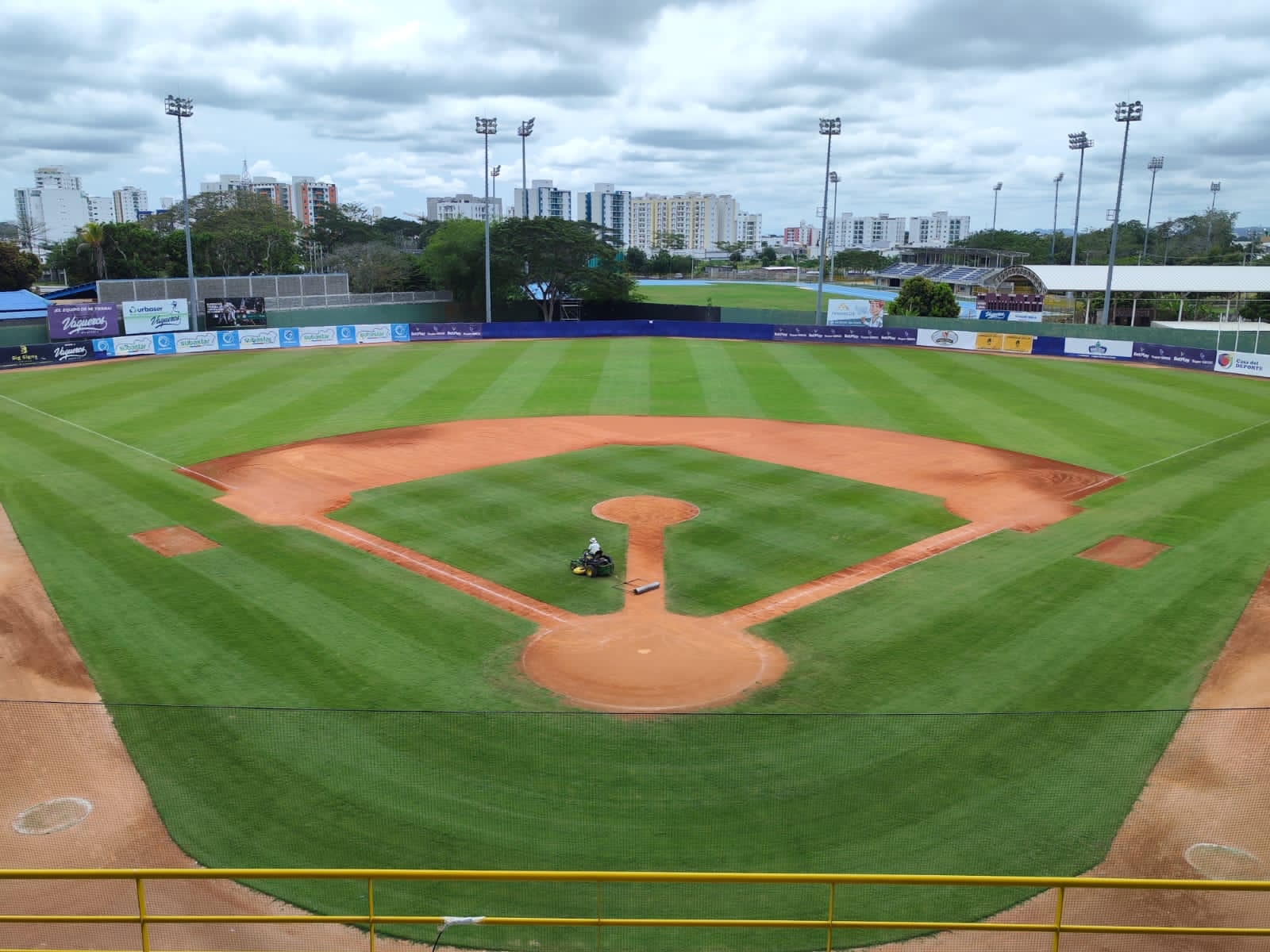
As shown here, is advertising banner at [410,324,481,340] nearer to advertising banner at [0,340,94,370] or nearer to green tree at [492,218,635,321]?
green tree at [492,218,635,321]

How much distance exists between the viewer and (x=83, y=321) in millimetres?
57500

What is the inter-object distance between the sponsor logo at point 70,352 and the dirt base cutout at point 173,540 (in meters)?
37.8

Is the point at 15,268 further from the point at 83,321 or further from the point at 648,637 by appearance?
the point at 648,637

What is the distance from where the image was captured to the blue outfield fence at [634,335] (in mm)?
54438

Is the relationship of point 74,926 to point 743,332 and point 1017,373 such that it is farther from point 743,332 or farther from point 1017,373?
point 743,332

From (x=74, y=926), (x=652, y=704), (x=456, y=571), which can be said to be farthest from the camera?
(x=456, y=571)

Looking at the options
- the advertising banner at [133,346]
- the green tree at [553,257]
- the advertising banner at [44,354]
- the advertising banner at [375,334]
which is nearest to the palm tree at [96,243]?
the advertising banner at [133,346]

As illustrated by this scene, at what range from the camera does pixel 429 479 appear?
2895 centimetres

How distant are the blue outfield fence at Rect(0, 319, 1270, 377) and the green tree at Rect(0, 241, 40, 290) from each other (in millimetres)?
30304

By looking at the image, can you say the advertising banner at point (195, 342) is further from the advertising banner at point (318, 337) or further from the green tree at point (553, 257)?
the green tree at point (553, 257)

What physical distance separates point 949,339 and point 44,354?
56432 millimetres

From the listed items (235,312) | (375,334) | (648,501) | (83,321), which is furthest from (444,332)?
(648,501)

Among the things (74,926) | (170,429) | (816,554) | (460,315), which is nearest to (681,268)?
(460,315)

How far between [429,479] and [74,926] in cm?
1920
